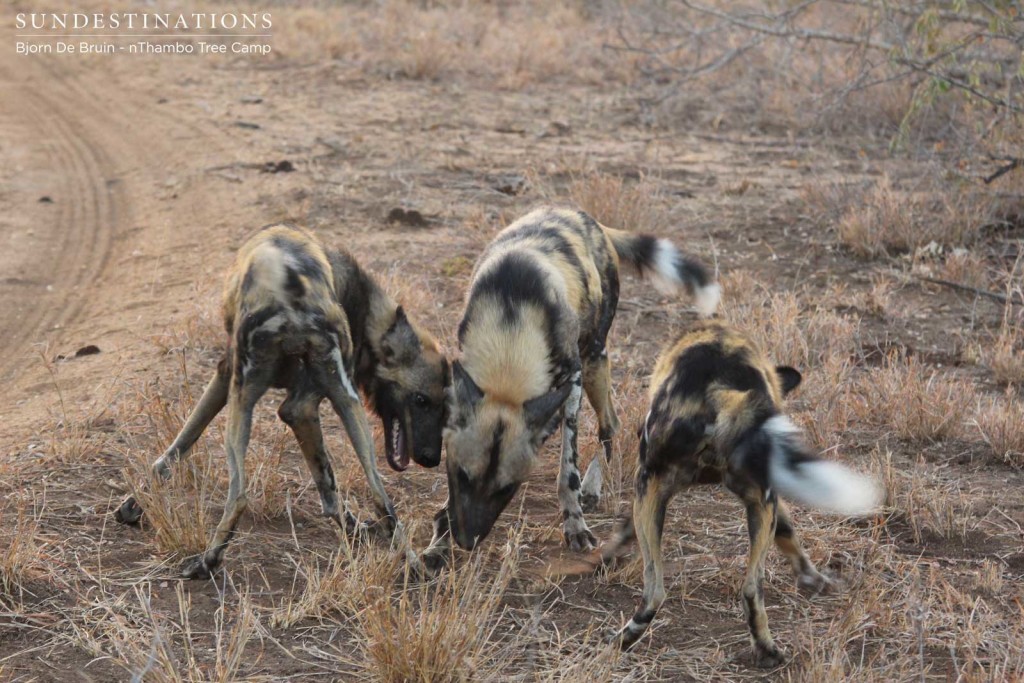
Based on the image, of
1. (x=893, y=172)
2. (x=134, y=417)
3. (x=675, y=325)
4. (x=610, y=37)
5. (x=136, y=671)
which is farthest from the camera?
(x=610, y=37)

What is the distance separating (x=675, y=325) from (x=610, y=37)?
6121 mm

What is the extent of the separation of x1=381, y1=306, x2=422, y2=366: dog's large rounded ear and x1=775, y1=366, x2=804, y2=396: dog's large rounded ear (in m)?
1.21

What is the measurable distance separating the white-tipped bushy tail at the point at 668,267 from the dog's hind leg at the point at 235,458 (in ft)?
5.25

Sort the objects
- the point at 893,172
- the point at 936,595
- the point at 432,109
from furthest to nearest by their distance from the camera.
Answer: the point at 432,109, the point at 893,172, the point at 936,595

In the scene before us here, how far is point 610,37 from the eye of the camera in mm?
11477

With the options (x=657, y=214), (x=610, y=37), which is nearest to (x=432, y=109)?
(x=610, y=37)

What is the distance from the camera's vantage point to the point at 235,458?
361 cm

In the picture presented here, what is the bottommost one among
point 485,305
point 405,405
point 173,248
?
point 173,248

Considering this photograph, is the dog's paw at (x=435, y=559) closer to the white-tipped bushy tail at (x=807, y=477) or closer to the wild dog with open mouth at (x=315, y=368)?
the wild dog with open mouth at (x=315, y=368)

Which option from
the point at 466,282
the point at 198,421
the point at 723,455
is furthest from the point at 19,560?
the point at 466,282

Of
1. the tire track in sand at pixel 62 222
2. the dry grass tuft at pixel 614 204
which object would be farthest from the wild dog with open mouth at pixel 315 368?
the dry grass tuft at pixel 614 204

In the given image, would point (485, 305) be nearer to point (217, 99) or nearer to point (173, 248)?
point (173, 248)

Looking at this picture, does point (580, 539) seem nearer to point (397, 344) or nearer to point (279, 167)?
point (397, 344)

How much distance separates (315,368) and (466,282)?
2.51m
